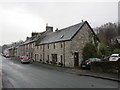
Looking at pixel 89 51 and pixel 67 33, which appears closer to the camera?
pixel 89 51

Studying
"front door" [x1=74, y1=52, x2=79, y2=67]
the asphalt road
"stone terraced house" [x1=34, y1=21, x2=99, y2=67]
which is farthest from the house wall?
the asphalt road

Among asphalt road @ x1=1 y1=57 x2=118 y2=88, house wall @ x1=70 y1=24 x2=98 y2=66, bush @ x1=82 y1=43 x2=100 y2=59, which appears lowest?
asphalt road @ x1=1 y1=57 x2=118 y2=88

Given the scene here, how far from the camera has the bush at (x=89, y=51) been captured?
74.6 feet

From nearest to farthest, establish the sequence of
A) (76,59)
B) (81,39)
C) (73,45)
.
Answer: (73,45) → (76,59) → (81,39)

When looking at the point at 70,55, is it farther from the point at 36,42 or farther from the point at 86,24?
the point at 36,42

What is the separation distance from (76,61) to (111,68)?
9.12 meters

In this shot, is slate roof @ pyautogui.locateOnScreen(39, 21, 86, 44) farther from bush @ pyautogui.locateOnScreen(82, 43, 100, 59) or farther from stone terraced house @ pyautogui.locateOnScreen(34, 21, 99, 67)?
bush @ pyautogui.locateOnScreen(82, 43, 100, 59)

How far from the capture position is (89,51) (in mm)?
22672

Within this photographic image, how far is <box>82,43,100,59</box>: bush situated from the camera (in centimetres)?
2275

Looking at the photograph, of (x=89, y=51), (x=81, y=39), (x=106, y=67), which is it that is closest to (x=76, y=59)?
(x=89, y=51)

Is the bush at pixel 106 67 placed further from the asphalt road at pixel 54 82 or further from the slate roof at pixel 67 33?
the slate roof at pixel 67 33

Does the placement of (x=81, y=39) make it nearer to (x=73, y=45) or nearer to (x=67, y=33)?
(x=73, y=45)

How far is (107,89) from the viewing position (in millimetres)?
7996

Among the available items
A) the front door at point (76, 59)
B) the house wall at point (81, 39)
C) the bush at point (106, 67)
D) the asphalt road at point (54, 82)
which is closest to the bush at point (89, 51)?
the house wall at point (81, 39)
